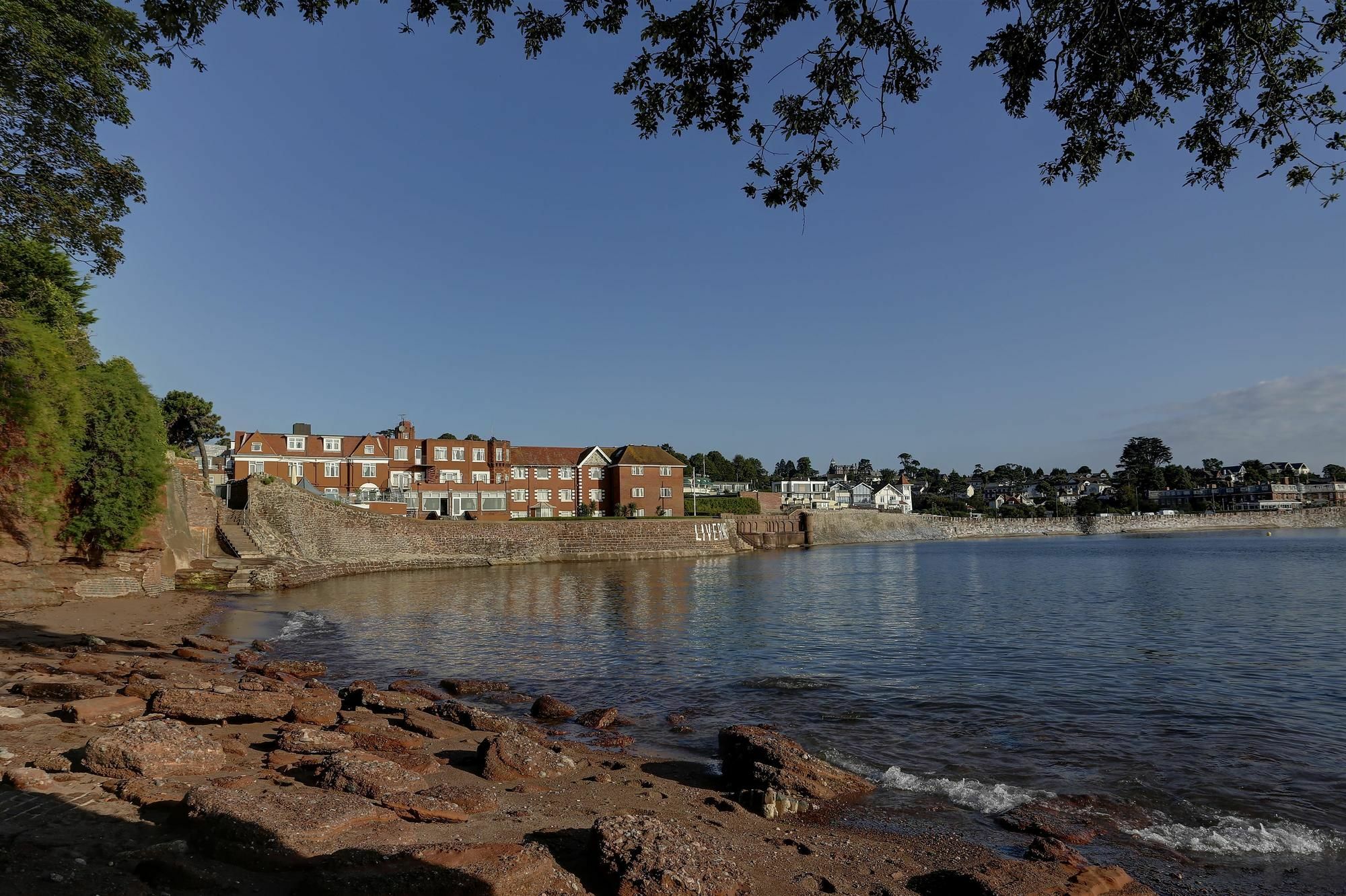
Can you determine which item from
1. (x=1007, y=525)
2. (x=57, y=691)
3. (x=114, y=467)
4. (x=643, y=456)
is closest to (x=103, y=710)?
(x=57, y=691)

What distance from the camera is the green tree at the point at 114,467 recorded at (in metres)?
23.2

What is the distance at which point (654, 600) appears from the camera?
3322 cm

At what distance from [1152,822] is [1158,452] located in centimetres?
22631

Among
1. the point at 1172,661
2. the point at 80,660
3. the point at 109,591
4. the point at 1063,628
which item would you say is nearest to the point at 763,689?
the point at 1172,661

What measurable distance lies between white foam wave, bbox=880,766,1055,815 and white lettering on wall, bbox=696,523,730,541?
61065mm

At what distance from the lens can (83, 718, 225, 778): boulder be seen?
6.66 m

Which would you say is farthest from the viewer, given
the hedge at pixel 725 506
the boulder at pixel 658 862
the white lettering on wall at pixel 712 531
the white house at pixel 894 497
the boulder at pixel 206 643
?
the white house at pixel 894 497

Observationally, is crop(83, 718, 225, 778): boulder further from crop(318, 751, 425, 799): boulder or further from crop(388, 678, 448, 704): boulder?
crop(388, 678, 448, 704): boulder

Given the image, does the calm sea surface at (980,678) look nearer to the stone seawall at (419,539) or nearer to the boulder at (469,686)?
the boulder at (469,686)

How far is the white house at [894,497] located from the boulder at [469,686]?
473ft

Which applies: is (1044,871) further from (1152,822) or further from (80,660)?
(80,660)

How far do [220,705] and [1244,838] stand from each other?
12438mm

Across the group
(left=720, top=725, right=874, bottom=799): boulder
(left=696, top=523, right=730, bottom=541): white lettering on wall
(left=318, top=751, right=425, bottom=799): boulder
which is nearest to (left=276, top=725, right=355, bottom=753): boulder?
(left=318, top=751, right=425, bottom=799): boulder

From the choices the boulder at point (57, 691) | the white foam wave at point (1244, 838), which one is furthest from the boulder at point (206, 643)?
the white foam wave at point (1244, 838)
